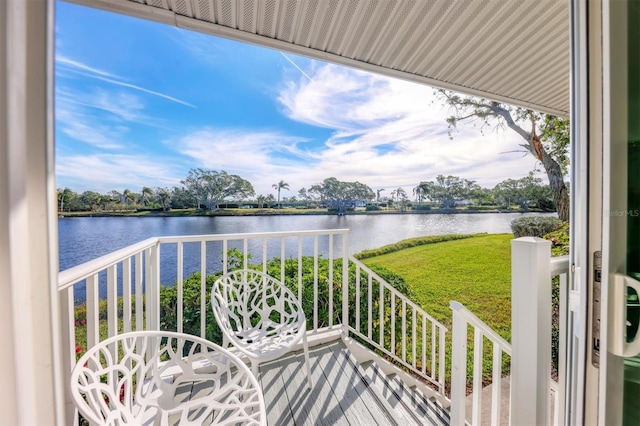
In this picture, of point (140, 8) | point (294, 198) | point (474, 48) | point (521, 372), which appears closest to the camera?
point (521, 372)

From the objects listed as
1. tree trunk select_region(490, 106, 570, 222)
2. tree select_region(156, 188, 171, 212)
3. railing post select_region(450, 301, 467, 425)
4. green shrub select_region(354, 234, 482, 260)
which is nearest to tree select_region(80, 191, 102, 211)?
tree select_region(156, 188, 171, 212)

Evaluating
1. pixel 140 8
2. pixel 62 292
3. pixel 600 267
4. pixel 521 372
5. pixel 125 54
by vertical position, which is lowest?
pixel 521 372

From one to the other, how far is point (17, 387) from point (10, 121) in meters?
0.42

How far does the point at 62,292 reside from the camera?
0.94 metres

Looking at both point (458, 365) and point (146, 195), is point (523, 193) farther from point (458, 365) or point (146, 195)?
point (146, 195)

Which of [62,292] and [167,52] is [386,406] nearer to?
[62,292]

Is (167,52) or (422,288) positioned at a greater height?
(167,52)

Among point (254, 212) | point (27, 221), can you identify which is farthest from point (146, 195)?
point (27, 221)

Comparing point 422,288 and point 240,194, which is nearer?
point 240,194

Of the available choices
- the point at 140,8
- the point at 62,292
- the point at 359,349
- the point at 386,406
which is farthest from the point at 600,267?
the point at 359,349

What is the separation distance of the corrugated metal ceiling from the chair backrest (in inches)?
70.1

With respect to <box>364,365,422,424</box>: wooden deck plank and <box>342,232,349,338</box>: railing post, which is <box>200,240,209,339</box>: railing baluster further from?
<box>364,365,422,424</box>: wooden deck plank

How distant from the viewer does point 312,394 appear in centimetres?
186

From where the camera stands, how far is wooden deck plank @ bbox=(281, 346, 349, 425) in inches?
65.3
